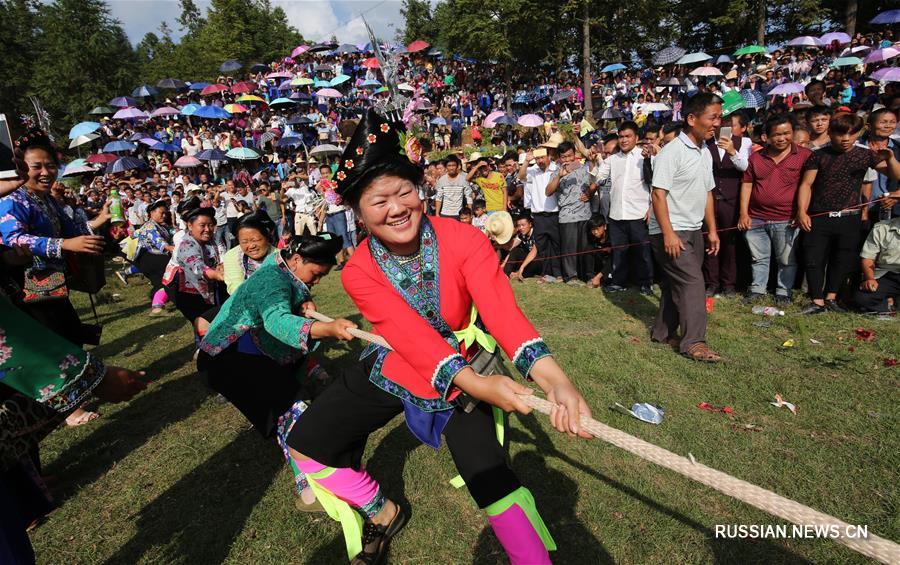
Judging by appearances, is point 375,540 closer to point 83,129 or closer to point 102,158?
point 102,158

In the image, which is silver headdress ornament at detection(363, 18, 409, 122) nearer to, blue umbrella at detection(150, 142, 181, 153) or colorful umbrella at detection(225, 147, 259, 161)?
colorful umbrella at detection(225, 147, 259, 161)

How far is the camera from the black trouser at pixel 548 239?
8133mm

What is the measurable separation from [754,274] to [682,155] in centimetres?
254

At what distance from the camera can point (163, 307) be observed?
903cm

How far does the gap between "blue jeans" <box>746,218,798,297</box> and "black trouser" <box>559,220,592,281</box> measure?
2439 mm

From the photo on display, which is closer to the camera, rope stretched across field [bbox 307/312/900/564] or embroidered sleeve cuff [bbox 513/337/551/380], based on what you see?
rope stretched across field [bbox 307/312/900/564]

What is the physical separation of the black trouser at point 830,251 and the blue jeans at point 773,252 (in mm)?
171

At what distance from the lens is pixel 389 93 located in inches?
104

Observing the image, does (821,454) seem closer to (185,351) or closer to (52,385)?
(52,385)

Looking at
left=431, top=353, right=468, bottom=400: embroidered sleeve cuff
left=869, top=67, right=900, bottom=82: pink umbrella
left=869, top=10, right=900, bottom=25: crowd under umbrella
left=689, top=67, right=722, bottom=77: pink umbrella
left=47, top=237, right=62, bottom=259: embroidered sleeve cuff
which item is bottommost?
left=431, top=353, right=468, bottom=400: embroidered sleeve cuff

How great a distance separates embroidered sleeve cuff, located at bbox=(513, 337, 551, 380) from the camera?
6.41 ft

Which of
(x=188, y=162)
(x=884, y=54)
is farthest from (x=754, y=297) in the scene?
(x=188, y=162)

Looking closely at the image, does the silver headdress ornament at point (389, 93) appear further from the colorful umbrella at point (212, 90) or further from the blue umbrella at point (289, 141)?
the colorful umbrella at point (212, 90)

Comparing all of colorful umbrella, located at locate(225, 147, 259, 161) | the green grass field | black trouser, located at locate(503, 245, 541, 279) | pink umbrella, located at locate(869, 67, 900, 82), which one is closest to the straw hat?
black trouser, located at locate(503, 245, 541, 279)
